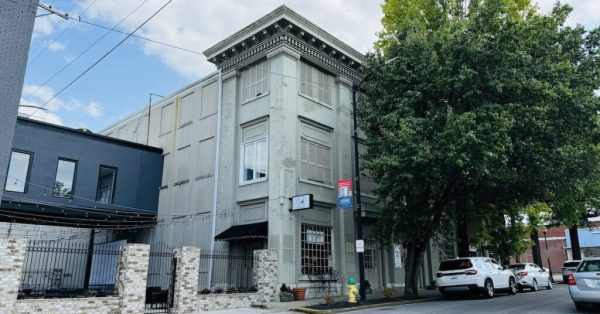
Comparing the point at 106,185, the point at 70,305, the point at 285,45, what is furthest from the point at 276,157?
the point at 106,185

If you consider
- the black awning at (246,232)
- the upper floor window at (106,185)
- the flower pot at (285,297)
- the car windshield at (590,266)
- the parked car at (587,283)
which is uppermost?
the upper floor window at (106,185)

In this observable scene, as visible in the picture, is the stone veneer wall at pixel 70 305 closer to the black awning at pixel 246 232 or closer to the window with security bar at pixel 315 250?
the black awning at pixel 246 232

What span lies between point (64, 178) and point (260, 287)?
12647 mm

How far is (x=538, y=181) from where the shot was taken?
18078 millimetres

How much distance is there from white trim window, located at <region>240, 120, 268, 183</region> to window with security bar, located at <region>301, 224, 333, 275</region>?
3.24m

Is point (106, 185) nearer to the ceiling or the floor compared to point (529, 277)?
nearer to the ceiling

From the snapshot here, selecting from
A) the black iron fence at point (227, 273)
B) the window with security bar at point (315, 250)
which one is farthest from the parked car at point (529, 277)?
the black iron fence at point (227, 273)

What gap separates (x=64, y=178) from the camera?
74.0ft

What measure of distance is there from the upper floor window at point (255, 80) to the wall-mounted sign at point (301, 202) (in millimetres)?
5552

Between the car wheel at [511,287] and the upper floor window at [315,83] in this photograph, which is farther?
the upper floor window at [315,83]

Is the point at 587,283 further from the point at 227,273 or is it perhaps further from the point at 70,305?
the point at 70,305

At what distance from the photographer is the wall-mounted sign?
1750 cm

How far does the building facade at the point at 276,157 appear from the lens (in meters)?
19.1

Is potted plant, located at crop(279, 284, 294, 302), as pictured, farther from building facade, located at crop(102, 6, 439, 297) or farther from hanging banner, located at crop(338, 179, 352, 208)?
hanging banner, located at crop(338, 179, 352, 208)
